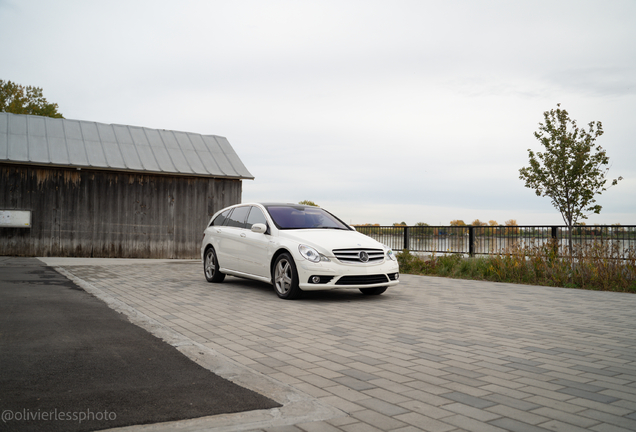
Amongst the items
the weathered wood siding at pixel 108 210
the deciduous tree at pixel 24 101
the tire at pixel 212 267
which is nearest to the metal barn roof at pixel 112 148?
the weathered wood siding at pixel 108 210

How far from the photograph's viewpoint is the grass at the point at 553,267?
34.4 ft

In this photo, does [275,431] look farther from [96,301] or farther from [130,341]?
[96,301]

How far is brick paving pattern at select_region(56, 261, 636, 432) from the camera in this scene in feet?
10.7

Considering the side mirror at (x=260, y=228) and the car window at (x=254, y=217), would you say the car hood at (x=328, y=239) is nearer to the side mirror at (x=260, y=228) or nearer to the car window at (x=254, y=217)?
the side mirror at (x=260, y=228)

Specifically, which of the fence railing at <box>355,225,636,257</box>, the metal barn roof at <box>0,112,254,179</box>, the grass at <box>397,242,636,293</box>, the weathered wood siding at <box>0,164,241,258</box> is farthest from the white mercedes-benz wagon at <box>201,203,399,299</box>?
the metal barn roof at <box>0,112,254,179</box>

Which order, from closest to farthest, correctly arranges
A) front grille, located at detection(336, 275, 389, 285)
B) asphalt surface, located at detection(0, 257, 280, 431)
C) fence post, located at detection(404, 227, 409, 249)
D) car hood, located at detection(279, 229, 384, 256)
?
asphalt surface, located at detection(0, 257, 280, 431)
front grille, located at detection(336, 275, 389, 285)
car hood, located at detection(279, 229, 384, 256)
fence post, located at detection(404, 227, 409, 249)

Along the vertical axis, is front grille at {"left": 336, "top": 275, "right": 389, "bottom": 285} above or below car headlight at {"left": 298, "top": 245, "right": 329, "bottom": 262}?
below

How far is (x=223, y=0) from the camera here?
1185 centimetres

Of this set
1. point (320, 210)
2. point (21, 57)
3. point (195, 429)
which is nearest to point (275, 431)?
point (195, 429)

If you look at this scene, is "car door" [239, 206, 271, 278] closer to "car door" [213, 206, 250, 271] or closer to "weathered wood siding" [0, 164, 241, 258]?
"car door" [213, 206, 250, 271]

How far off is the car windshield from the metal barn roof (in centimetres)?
1148

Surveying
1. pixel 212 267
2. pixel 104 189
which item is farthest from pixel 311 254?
pixel 104 189

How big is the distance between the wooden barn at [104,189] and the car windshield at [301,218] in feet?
37.7

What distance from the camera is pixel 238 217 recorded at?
10.5 m
